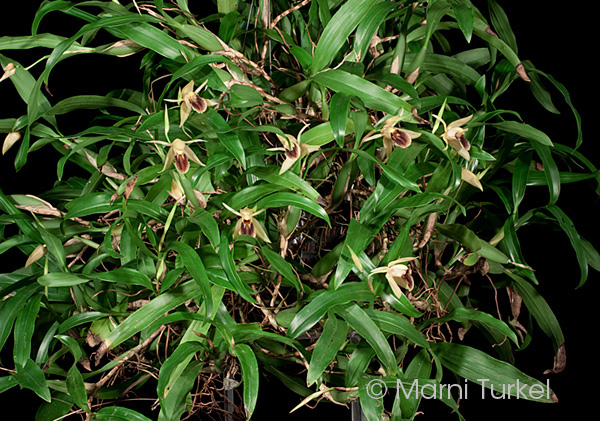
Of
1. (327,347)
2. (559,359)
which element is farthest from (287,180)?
(559,359)

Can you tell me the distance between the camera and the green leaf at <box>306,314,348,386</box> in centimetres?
126

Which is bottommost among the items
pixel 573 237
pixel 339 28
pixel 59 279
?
pixel 59 279

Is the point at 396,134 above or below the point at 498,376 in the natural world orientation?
above

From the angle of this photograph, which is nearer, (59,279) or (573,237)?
(59,279)

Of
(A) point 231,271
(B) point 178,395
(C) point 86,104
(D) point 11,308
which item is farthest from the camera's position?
(C) point 86,104

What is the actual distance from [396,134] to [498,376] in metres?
0.50

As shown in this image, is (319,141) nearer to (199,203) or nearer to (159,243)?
(199,203)

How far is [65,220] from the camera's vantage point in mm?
1553

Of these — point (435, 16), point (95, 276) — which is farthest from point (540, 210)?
point (95, 276)

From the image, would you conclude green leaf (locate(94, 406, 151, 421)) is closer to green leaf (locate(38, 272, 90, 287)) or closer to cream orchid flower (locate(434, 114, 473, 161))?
green leaf (locate(38, 272, 90, 287))

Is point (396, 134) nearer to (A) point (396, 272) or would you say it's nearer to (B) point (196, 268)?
(A) point (396, 272)

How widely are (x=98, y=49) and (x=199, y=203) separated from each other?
0.39 metres

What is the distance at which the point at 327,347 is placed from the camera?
1.29 metres
